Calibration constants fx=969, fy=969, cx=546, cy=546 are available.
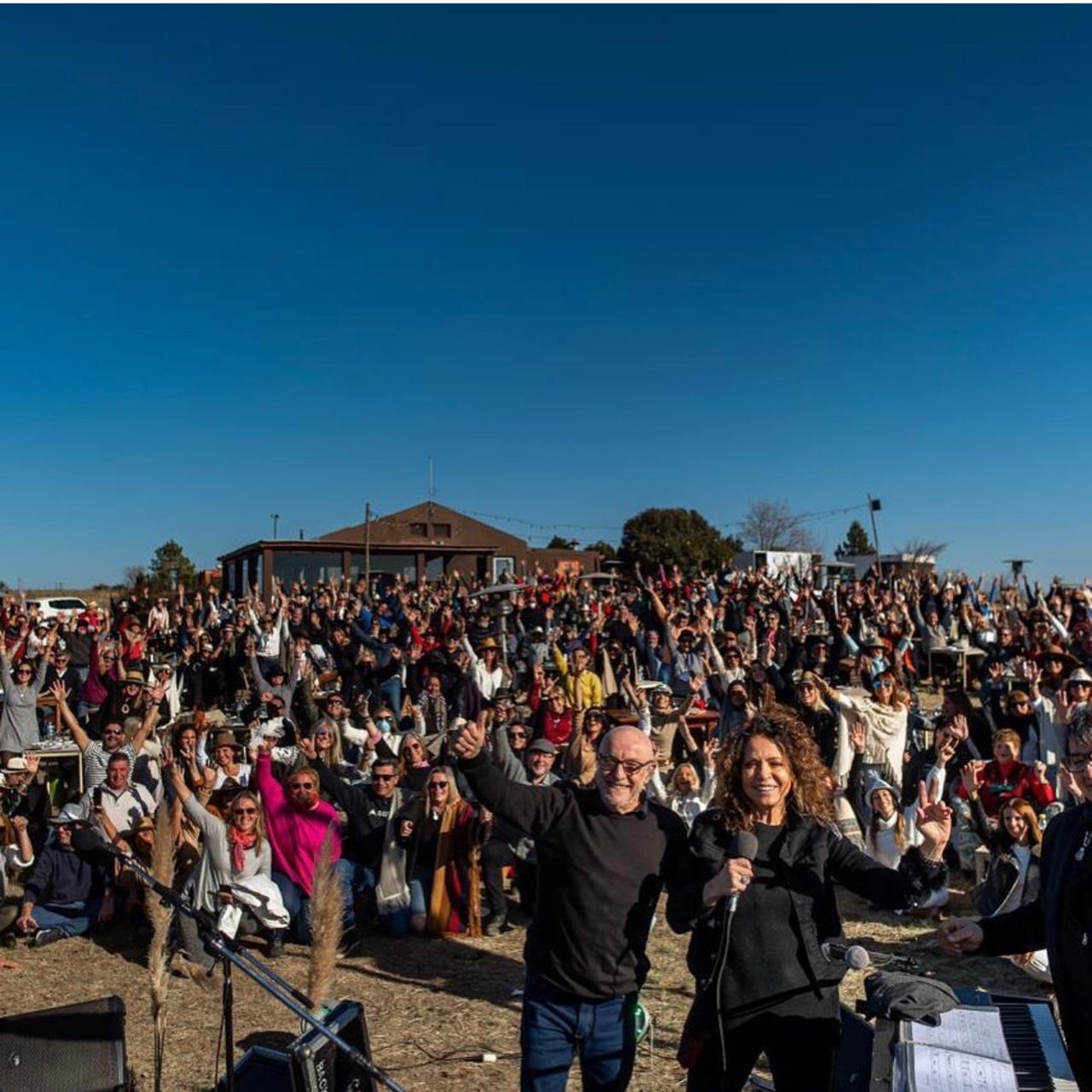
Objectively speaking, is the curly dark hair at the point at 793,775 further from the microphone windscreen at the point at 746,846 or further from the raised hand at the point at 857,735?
the raised hand at the point at 857,735

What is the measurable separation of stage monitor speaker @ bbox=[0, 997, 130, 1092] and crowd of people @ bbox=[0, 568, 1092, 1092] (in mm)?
907

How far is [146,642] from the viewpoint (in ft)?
53.3

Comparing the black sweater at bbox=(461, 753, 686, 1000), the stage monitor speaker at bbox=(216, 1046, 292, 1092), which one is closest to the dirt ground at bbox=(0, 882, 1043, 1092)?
the stage monitor speaker at bbox=(216, 1046, 292, 1092)

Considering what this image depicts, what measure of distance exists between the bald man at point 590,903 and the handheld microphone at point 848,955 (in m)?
0.54

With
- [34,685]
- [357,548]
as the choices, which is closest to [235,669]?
[34,685]

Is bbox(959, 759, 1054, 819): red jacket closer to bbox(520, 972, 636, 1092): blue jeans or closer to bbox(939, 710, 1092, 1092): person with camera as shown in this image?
bbox(939, 710, 1092, 1092): person with camera

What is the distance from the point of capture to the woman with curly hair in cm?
272

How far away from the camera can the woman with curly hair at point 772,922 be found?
272cm

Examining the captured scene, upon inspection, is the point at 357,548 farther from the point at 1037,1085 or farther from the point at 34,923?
the point at 1037,1085

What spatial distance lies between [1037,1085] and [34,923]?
6.77 metres

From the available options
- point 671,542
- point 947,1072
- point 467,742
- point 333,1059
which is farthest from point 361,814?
point 671,542

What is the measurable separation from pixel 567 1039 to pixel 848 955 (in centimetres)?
101

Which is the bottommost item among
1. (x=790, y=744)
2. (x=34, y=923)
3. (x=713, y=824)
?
(x=34, y=923)

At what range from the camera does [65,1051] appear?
360 centimetres
